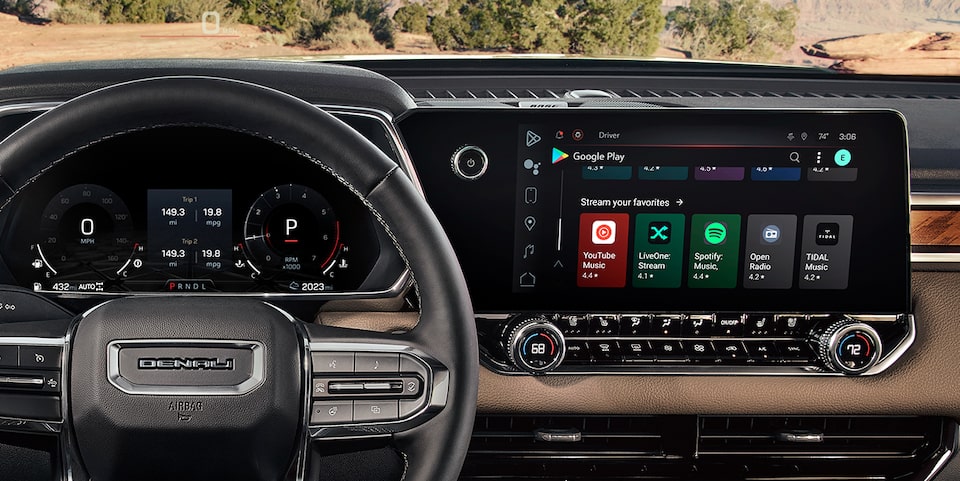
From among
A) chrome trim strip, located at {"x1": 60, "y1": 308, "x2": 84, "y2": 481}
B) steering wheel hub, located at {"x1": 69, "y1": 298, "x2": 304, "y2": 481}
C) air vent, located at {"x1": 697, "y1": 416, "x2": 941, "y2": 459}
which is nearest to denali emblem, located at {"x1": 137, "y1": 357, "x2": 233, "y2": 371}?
steering wheel hub, located at {"x1": 69, "y1": 298, "x2": 304, "y2": 481}

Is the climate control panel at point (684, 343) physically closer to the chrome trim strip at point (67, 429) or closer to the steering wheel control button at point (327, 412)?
the steering wheel control button at point (327, 412)

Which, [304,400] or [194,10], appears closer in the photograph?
[304,400]

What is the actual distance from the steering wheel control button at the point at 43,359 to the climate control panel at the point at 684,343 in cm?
77

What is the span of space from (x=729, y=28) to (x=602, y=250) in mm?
12561

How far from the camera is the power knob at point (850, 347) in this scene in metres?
1.88

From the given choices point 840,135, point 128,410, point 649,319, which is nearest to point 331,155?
point 128,410

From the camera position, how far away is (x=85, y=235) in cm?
173

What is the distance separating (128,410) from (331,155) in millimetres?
467

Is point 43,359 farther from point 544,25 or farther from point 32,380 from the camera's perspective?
point 544,25

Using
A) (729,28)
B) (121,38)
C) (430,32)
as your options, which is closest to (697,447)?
(121,38)

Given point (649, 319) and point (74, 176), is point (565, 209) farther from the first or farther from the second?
point (74, 176)

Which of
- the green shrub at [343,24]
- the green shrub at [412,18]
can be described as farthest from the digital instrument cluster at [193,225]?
the green shrub at [412,18]

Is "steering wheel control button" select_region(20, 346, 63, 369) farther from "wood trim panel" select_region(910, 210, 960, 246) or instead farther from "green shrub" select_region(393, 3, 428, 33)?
"green shrub" select_region(393, 3, 428, 33)

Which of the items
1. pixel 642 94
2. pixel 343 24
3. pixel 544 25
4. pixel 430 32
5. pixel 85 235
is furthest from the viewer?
pixel 544 25
